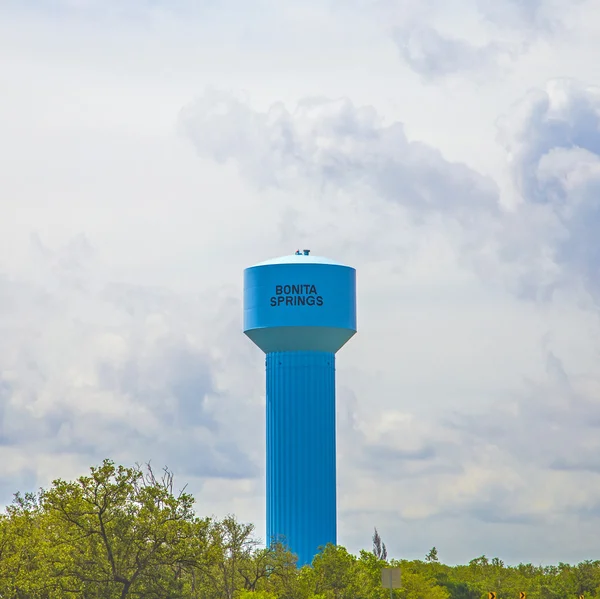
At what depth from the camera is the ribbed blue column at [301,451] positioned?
57094 mm

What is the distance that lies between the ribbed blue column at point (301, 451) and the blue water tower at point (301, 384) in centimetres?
4

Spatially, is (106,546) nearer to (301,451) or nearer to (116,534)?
(116,534)

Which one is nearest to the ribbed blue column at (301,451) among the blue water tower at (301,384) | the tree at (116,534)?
the blue water tower at (301,384)

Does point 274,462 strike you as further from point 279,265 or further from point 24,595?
point 24,595

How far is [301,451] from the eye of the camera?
5747cm

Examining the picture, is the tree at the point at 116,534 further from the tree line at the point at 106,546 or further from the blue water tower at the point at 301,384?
the blue water tower at the point at 301,384

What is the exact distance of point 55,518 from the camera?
45.0m

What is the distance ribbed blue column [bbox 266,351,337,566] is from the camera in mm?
57094

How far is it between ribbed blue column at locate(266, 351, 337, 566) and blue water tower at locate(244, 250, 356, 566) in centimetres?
4

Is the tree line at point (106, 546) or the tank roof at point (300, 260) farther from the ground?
the tank roof at point (300, 260)

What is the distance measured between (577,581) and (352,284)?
35.1 meters

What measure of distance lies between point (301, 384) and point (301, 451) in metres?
3.01

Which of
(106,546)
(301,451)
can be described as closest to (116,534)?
(106,546)

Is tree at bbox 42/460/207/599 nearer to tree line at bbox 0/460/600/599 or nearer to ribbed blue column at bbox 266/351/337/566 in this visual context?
tree line at bbox 0/460/600/599
